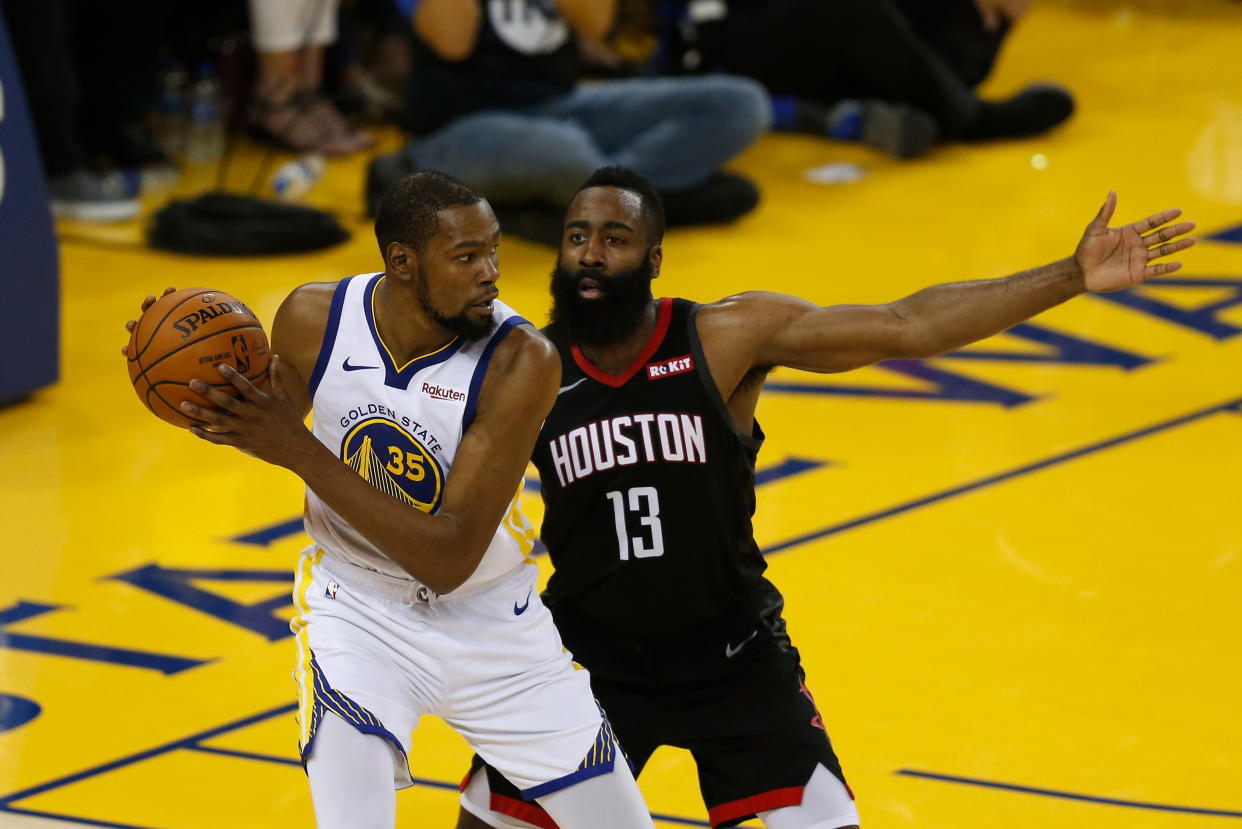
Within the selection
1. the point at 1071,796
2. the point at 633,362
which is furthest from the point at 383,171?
the point at 1071,796

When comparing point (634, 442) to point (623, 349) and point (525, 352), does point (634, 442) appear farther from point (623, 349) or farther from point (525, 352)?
point (525, 352)

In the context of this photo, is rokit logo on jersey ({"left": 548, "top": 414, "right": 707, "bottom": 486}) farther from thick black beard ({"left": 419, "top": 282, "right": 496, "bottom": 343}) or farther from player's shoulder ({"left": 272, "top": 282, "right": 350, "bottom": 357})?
player's shoulder ({"left": 272, "top": 282, "right": 350, "bottom": 357})

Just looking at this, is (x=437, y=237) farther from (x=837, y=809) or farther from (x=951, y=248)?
(x=951, y=248)

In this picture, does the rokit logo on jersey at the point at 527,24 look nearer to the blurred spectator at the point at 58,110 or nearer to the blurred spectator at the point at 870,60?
the blurred spectator at the point at 58,110

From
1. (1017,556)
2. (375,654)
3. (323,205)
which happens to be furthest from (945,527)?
(323,205)

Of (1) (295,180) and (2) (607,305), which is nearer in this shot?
(2) (607,305)

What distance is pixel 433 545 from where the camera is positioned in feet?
10.8

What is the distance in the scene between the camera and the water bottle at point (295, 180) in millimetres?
9203

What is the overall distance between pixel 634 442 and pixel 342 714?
0.91 metres

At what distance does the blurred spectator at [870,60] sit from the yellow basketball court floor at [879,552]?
3.88ft

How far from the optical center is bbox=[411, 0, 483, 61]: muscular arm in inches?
324

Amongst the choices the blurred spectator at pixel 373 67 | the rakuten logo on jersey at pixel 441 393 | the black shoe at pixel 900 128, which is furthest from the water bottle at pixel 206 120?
the rakuten logo on jersey at pixel 441 393

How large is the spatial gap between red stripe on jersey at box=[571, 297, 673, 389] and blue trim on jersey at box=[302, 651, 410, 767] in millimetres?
958

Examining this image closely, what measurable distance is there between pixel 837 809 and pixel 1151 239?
1.35 m
